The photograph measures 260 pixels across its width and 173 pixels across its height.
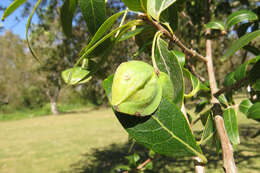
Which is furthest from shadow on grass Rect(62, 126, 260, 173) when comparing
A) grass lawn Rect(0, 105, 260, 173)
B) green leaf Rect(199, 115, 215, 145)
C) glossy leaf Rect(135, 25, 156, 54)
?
glossy leaf Rect(135, 25, 156, 54)

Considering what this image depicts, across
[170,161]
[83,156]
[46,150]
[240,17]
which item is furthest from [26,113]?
[240,17]

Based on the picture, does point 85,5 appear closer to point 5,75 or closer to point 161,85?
point 161,85

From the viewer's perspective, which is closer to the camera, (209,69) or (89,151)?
(209,69)

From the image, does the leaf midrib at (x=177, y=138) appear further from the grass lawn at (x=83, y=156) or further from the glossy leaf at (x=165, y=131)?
the grass lawn at (x=83, y=156)

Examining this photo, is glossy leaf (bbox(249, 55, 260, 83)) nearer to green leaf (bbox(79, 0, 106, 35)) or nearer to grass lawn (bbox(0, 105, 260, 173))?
green leaf (bbox(79, 0, 106, 35))

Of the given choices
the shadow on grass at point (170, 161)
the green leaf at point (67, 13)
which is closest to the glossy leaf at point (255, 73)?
the green leaf at point (67, 13)

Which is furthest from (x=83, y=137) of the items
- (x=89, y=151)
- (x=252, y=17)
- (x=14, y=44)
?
(x=14, y=44)

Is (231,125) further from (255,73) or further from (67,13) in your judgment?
(67,13)

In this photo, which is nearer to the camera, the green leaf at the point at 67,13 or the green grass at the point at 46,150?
the green leaf at the point at 67,13
